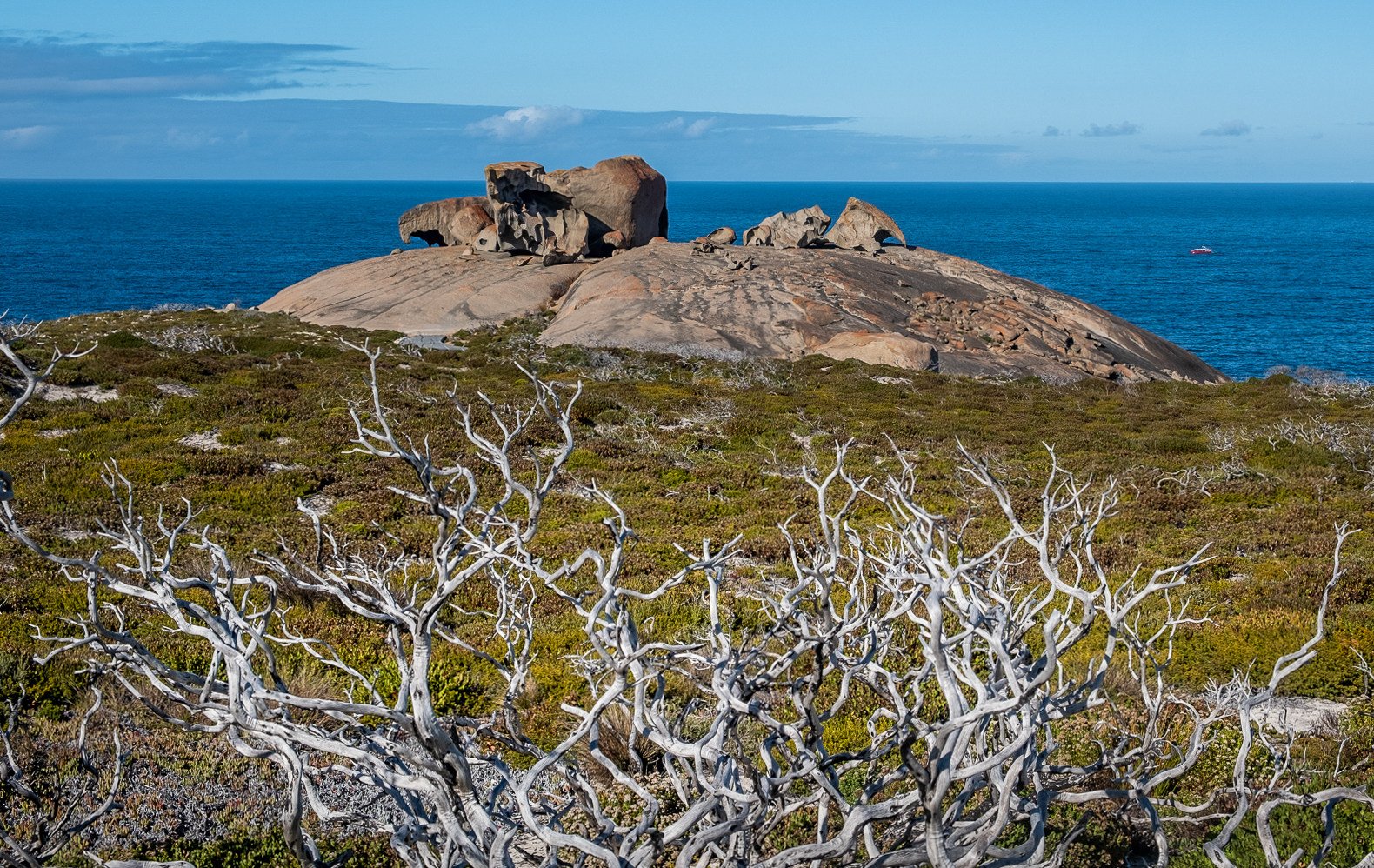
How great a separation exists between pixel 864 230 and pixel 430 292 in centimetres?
2186

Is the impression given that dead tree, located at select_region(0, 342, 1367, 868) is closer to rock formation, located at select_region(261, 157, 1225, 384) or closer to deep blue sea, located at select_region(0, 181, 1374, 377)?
rock formation, located at select_region(261, 157, 1225, 384)

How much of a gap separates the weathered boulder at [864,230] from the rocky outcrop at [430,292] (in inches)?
553

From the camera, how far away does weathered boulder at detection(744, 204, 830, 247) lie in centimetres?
5097

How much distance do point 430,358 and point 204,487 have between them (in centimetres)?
1813

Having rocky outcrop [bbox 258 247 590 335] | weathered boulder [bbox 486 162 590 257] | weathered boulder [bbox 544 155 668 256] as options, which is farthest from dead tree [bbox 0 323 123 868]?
weathered boulder [bbox 544 155 668 256]

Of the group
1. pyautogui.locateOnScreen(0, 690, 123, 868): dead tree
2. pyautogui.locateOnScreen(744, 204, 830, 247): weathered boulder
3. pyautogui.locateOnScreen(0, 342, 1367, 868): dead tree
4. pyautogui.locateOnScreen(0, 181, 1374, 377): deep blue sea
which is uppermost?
pyautogui.locateOnScreen(744, 204, 830, 247): weathered boulder

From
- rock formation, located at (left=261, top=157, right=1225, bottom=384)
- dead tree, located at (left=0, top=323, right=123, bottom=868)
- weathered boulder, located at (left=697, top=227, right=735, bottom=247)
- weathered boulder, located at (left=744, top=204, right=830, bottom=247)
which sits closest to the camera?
dead tree, located at (left=0, top=323, right=123, bottom=868)

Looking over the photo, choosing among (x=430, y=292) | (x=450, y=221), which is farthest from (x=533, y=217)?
(x=430, y=292)

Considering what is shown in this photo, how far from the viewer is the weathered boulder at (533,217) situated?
4966 centimetres

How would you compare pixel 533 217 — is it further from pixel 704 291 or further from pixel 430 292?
pixel 704 291

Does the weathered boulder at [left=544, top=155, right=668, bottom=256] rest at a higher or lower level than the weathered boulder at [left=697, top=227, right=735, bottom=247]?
higher

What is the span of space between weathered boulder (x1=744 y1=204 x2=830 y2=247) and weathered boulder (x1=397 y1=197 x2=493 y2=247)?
511 inches

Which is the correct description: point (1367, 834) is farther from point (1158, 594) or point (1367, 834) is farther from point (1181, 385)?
point (1181, 385)

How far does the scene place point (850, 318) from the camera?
128ft
